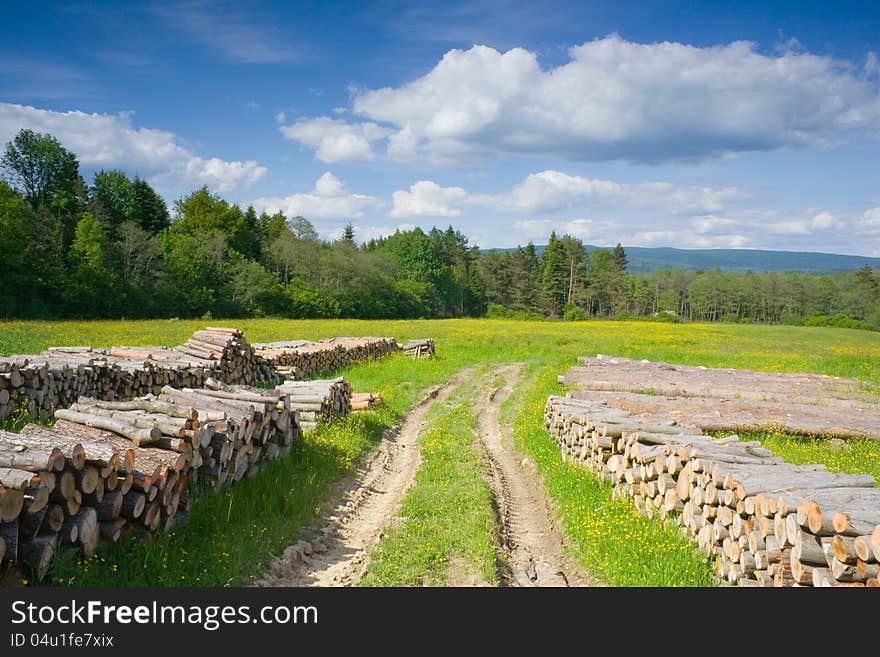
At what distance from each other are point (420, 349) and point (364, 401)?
15.0 meters

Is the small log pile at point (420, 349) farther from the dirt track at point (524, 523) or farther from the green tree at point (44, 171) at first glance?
the green tree at point (44, 171)

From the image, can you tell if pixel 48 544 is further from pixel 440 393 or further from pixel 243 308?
pixel 243 308

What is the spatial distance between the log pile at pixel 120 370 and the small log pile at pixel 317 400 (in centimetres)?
317

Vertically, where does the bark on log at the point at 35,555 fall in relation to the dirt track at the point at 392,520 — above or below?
above

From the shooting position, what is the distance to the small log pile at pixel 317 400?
12500mm

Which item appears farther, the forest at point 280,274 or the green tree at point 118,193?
the green tree at point 118,193

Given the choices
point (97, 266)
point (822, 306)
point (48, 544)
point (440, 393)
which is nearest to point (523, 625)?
point (48, 544)

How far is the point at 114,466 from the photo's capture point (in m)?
5.95

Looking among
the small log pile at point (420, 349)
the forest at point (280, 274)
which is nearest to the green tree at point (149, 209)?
the forest at point (280, 274)

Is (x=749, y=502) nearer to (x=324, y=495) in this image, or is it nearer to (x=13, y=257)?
(x=324, y=495)

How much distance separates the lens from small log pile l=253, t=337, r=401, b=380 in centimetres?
1956

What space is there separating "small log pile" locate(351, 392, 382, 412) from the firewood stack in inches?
268

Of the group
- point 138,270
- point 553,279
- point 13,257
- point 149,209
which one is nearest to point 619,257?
point 553,279

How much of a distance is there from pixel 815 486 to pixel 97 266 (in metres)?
56.9
